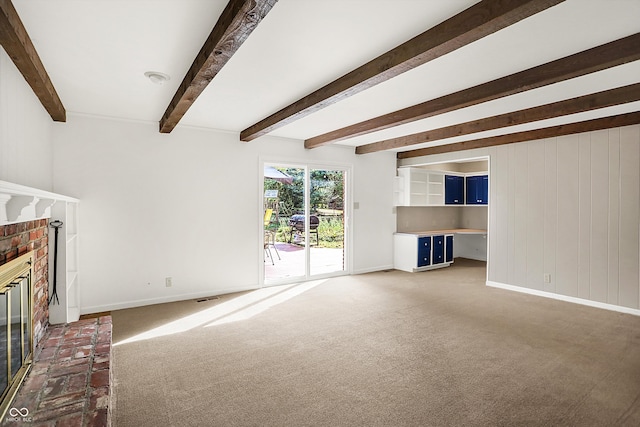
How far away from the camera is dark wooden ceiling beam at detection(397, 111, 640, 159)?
4021 millimetres

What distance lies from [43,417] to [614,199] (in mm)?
5756

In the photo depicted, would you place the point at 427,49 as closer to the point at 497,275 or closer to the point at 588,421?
the point at 588,421

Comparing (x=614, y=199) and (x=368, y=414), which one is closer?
(x=368, y=414)

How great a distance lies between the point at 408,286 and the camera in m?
5.35

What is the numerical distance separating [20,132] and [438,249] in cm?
649

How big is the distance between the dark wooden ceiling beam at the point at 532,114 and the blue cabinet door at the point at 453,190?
7.79 ft

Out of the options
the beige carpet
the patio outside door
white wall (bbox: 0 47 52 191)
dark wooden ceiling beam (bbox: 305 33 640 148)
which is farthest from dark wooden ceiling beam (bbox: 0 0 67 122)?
dark wooden ceiling beam (bbox: 305 33 640 148)

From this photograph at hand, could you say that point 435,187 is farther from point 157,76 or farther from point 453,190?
point 157,76

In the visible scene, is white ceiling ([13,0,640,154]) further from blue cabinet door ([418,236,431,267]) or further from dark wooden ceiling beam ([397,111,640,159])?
blue cabinet door ([418,236,431,267])

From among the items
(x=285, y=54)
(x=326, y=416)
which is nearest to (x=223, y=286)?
(x=326, y=416)

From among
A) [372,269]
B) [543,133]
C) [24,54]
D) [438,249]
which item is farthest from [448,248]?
[24,54]

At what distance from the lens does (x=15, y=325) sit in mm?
1888

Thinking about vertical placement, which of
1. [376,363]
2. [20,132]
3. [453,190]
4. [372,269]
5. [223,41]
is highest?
[223,41]

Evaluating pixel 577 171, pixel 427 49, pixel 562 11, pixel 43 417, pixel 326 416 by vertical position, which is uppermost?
pixel 562 11
